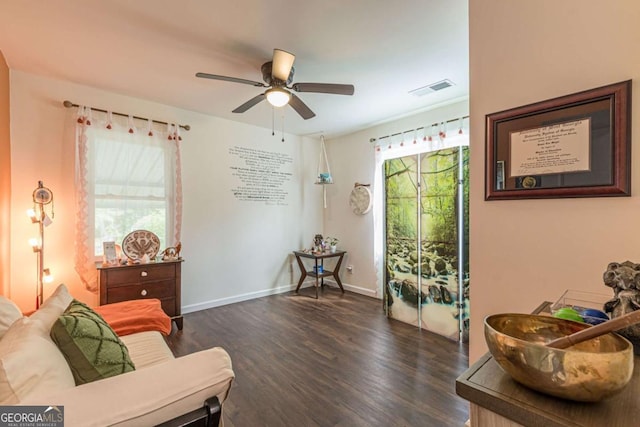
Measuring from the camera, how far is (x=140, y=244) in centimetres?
315

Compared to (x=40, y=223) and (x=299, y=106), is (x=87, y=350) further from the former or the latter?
(x=40, y=223)

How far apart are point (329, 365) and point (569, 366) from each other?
6.85ft

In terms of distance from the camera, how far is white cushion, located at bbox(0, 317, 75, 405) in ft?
2.72

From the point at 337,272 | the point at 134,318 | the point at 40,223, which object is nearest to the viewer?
the point at 134,318

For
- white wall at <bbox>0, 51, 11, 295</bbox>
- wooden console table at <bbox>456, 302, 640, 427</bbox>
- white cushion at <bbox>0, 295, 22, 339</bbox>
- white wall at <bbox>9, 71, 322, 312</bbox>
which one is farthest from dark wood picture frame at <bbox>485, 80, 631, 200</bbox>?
white wall at <bbox>0, 51, 11, 295</bbox>

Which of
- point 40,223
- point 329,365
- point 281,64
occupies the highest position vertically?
point 281,64

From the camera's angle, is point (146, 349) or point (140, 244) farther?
point (140, 244)

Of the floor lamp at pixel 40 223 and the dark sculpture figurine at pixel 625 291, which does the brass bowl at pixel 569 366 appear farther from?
the floor lamp at pixel 40 223

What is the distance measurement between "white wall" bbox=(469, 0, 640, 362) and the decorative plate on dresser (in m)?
3.20

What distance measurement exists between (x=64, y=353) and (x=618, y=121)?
91.5 inches

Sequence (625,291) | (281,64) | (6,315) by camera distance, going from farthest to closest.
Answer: (281,64) → (6,315) → (625,291)

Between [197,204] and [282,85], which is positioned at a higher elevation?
[282,85]

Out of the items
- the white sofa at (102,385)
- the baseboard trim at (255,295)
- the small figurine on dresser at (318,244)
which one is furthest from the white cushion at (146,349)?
the small figurine on dresser at (318,244)

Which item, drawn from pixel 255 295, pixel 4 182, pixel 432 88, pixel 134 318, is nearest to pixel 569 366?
pixel 134 318
